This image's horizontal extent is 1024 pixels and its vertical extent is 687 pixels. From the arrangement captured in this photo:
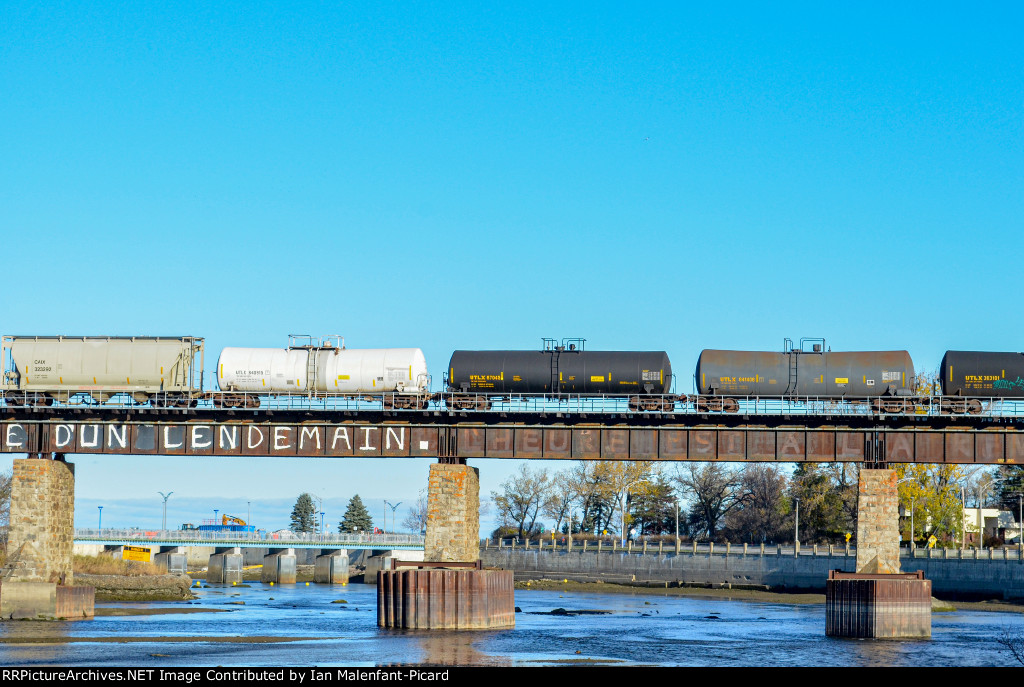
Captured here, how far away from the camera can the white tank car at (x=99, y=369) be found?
55406mm

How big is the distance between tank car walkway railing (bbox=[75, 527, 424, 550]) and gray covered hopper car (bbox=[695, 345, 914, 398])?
6854 centimetres

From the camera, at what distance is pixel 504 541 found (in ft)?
378

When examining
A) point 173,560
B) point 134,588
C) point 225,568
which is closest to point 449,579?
point 134,588

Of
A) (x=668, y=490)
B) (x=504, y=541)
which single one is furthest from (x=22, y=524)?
(x=668, y=490)

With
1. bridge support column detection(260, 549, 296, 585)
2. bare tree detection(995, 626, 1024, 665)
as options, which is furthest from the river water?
bridge support column detection(260, 549, 296, 585)

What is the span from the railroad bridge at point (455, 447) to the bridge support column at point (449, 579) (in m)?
0.07

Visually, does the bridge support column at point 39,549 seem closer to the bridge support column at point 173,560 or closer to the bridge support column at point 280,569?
the bridge support column at point 280,569

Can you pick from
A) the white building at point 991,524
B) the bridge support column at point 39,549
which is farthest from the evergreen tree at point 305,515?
the bridge support column at point 39,549

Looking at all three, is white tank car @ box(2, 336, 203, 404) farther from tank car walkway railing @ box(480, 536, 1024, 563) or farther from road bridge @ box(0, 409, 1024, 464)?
tank car walkway railing @ box(480, 536, 1024, 563)

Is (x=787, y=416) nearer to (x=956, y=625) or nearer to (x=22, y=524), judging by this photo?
(x=956, y=625)

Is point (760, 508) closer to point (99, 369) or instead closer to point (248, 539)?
point (248, 539)

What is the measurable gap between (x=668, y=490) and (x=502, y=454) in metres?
82.9

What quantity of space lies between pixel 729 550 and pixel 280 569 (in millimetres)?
45482

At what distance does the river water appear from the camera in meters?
39.3
